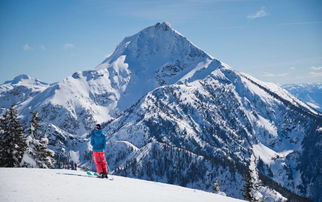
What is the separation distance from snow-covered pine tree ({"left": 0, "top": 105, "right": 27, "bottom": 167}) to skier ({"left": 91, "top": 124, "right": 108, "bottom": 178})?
61.8 ft

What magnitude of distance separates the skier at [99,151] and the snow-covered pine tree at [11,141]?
18.8 m

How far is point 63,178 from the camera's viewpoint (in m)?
20.0

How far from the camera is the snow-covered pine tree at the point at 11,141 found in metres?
37.5

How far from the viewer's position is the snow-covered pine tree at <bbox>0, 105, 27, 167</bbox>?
37.5m

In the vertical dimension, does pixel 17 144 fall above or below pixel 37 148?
above

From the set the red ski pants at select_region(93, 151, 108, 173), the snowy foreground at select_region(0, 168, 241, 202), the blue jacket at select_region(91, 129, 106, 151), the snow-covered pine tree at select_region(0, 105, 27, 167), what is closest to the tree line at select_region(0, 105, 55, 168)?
the snow-covered pine tree at select_region(0, 105, 27, 167)

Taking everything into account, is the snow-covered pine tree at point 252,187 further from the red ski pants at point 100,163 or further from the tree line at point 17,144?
the red ski pants at point 100,163

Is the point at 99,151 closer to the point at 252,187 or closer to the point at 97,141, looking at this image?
the point at 97,141

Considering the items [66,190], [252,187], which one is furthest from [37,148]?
[252,187]

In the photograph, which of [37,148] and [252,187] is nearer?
[37,148]

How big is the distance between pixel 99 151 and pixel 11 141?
69.0ft

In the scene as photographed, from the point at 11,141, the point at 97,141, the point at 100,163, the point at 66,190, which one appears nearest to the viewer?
the point at 66,190

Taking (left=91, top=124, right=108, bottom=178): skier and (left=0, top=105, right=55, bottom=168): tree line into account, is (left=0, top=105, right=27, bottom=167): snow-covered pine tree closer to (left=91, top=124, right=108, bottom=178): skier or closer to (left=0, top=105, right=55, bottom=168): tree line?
(left=0, top=105, right=55, bottom=168): tree line

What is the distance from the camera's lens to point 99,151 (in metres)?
23.2
